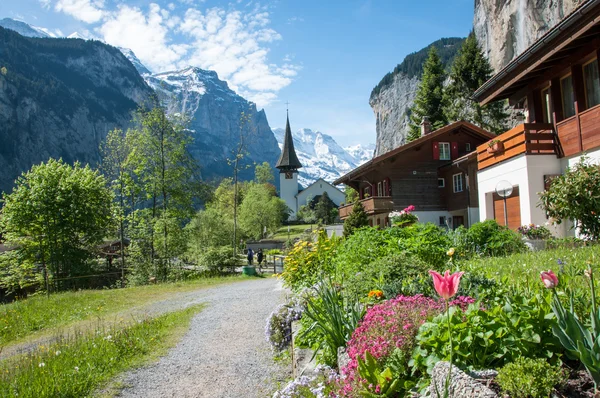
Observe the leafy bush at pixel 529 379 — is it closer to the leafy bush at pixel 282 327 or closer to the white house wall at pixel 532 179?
the leafy bush at pixel 282 327

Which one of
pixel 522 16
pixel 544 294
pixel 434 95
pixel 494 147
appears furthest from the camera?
pixel 522 16

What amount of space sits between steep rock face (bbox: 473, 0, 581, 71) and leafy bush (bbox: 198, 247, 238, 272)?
37.0m

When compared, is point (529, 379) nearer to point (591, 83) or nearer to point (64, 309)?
point (591, 83)

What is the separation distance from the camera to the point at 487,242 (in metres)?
11.0

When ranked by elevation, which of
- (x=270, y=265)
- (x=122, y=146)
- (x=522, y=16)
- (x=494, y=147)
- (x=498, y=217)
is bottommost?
(x=270, y=265)

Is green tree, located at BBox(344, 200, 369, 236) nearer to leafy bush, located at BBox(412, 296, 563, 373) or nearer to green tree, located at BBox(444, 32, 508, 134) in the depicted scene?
green tree, located at BBox(444, 32, 508, 134)

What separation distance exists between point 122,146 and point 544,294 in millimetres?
30190

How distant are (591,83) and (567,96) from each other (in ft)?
4.01

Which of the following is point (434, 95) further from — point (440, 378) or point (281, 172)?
point (281, 172)

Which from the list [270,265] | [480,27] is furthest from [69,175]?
[480,27]

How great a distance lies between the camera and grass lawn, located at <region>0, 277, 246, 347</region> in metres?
11.3

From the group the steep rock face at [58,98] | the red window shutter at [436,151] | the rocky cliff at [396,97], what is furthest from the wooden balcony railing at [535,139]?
the steep rock face at [58,98]

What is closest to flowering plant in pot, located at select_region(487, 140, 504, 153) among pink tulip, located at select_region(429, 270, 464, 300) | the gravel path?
the gravel path

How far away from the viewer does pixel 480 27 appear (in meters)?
67.9
